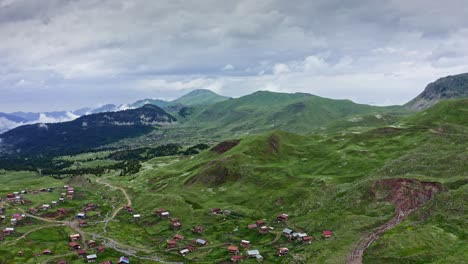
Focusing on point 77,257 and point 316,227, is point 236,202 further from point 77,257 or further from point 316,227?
point 77,257

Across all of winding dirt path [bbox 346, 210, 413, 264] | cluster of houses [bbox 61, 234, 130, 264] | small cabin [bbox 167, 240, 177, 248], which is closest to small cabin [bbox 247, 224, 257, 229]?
small cabin [bbox 167, 240, 177, 248]

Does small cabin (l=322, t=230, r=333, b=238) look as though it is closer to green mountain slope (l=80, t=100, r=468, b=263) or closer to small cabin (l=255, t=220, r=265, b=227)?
green mountain slope (l=80, t=100, r=468, b=263)

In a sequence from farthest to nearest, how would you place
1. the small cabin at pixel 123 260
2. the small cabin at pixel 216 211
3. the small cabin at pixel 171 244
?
the small cabin at pixel 216 211 < the small cabin at pixel 171 244 < the small cabin at pixel 123 260

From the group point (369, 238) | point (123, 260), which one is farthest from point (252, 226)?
point (123, 260)

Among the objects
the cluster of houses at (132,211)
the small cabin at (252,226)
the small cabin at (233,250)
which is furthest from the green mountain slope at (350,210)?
the cluster of houses at (132,211)

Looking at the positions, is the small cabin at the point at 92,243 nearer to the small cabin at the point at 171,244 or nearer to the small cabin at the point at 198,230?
the small cabin at the point at 171,244

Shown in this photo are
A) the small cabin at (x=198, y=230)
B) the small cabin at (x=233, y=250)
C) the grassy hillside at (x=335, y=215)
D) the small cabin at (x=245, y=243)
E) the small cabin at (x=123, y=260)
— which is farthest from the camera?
the small cabin at (x=198, y=230)

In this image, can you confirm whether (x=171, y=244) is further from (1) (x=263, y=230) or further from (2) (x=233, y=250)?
(1) (x=263, y=230)

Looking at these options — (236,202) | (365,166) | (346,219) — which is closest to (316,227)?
(346,219)
